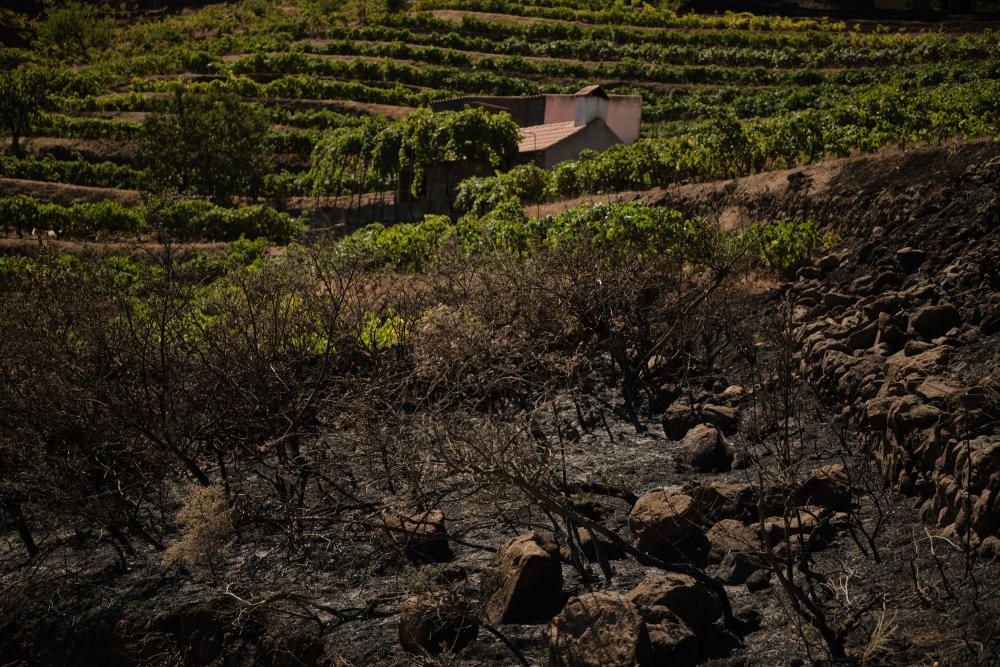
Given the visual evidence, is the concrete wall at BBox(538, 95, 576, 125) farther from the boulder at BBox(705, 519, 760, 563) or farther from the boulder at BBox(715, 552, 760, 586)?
the boulder at BBox(715, 552, 760, 586)

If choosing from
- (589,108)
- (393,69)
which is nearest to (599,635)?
(589,108)

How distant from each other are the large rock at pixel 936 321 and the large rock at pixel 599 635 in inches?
184

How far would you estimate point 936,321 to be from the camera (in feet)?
32.4

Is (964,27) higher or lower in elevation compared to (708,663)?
higher

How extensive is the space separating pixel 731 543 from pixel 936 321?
339cm

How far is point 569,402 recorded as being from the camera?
12938mm

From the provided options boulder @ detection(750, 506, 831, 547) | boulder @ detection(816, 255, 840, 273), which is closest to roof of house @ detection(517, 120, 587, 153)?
boulder @ detection(816, 255, 840, 273)

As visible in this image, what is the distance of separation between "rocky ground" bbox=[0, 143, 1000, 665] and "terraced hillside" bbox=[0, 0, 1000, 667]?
1.4 inches

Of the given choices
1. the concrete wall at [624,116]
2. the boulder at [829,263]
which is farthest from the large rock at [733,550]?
the concrete wall at [624,116]

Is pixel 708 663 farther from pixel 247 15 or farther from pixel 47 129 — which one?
pixel 247 15

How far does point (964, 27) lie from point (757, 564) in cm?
5220

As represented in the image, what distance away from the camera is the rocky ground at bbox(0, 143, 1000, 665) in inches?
263

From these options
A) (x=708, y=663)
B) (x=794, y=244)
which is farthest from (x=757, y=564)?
(x=794, y=244)

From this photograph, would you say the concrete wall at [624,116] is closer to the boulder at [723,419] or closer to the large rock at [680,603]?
the boulder at [723,419]
